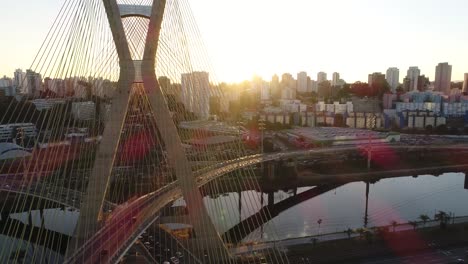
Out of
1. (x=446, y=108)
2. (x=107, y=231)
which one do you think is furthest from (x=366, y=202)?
(x=446, y=108)

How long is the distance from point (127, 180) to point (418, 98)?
947 inches

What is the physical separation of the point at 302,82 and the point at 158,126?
37.6 metres

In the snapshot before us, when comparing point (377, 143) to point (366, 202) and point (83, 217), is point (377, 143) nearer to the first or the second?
point (366, 202)

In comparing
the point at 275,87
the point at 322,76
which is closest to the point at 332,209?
the point at 275,87

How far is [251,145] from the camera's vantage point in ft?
56.1

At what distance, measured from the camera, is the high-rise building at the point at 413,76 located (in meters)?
36.4

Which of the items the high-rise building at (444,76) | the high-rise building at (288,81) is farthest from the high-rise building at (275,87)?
the high-rise building at (444,76)

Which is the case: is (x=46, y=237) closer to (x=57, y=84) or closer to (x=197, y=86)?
(x=57, y=84)

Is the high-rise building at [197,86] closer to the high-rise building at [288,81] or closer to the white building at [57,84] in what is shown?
the white building at [57,84]

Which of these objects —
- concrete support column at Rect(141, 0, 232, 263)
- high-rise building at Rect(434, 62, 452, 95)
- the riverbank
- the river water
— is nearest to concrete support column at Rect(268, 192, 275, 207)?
the river water

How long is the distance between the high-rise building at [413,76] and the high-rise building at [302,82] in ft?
32.1

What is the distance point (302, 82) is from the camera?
41.7 meters

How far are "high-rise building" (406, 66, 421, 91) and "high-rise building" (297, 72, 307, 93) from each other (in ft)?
32.1

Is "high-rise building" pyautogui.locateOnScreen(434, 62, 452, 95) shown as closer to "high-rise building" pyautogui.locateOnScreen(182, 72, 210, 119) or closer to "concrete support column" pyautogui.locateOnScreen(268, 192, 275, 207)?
"concrete support column" pyautogui.locateOnScreen(268, 192, 275, 207)
